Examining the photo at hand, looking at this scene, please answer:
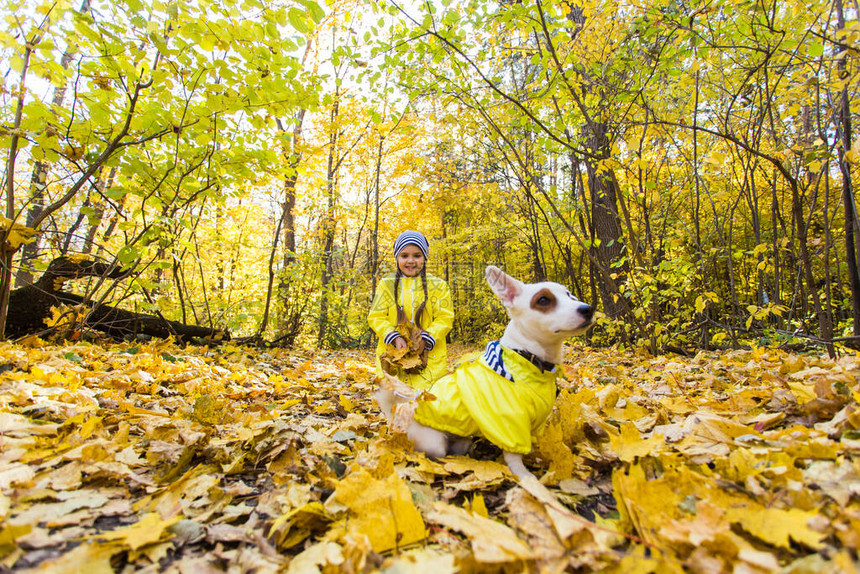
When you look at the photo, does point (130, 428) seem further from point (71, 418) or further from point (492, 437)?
point (492, 437)

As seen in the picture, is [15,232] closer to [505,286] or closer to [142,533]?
[142,533]

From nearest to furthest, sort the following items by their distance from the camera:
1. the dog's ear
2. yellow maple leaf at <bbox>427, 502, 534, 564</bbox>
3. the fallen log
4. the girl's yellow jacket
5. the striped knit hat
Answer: yellow maple leaf at <bbox>427, 502, 534, 564</bbox>, the dog's ear, the girl's yellow jacket, the striped knit hat, the fallen log

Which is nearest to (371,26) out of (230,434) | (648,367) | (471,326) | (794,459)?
(230,434)

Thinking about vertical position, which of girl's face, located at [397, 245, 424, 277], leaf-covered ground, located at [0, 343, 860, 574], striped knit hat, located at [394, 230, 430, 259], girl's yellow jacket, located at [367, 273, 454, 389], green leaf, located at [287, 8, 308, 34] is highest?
green leaf, located at [287, 8, 308, 34]

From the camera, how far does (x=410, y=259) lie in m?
3.62

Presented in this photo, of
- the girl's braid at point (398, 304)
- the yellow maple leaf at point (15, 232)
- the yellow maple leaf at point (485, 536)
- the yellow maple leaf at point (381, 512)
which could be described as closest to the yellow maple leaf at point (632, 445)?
the yellow maple leaf at point (485, 536)

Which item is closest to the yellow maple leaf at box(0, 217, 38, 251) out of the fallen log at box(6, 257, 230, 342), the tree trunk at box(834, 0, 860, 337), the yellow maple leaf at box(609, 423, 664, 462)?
the fallen log at box(6, 257, 230, 342)

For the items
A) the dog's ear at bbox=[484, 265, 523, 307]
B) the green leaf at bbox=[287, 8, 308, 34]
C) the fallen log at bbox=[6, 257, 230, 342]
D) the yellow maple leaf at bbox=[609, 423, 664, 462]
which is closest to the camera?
the yellow maple leaf at bbox=[609, 423, 664, 462]

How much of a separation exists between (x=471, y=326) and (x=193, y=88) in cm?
1761

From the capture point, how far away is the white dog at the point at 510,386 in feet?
5.87

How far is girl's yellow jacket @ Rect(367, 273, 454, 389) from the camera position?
11.5 ft

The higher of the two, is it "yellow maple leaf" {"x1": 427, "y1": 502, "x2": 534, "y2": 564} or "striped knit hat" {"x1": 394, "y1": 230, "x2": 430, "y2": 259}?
"striped knit hat" {"x1": 394, "y1": 230, "x2": 430, "y2": 259}

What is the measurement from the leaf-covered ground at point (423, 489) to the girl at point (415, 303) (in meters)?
0.94

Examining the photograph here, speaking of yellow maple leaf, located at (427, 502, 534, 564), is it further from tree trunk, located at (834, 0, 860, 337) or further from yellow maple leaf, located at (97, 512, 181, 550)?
tree trunk, located at (834, 0, 860, 337)
